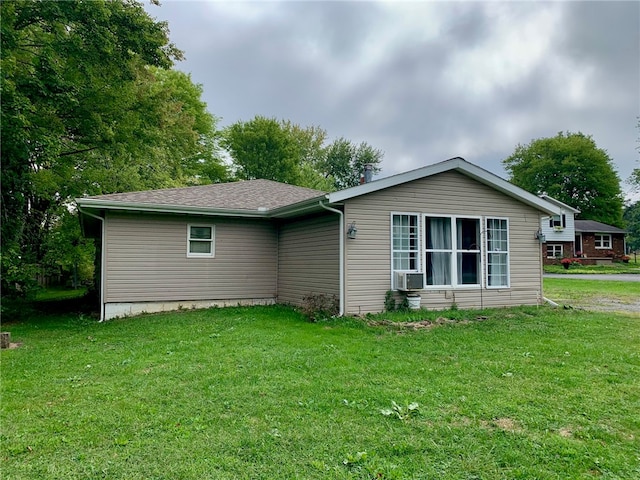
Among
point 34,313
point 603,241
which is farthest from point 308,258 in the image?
point 603,241

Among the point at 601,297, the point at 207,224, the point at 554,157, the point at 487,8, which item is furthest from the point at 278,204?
the point at 554,157

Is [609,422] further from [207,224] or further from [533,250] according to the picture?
[207,224]

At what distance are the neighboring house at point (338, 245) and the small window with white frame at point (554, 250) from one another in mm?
24904

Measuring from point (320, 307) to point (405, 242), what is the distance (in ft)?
7.75

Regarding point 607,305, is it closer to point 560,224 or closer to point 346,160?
point 560,224

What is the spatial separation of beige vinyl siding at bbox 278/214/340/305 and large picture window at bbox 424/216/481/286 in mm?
2158

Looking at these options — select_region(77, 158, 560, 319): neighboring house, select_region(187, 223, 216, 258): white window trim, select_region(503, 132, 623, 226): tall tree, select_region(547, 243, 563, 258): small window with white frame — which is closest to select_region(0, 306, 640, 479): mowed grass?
select_region(77, 158, 560, 319): neighboring house

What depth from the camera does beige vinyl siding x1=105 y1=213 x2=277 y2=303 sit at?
923cm

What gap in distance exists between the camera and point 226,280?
1026cm

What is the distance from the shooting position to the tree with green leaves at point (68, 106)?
9.36 m

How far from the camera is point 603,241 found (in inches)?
1329

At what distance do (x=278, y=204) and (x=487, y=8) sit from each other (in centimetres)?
741

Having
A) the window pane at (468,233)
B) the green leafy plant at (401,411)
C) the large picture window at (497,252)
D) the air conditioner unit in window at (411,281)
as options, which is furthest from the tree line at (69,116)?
the large picture window at (497,252)

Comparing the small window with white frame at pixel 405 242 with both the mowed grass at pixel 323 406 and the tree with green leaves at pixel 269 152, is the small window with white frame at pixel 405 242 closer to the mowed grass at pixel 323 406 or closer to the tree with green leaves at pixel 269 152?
the mowed grass at pixel 323 406
